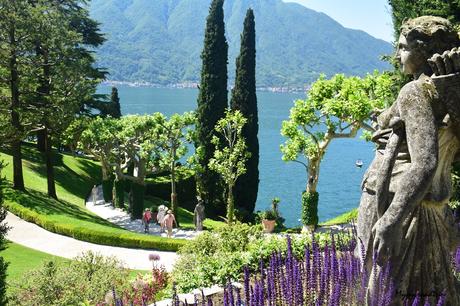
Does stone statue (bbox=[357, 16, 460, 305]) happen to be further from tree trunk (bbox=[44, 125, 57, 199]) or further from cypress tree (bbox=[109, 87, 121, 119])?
cypress tree (bbox=[109, 87, 121, 119])

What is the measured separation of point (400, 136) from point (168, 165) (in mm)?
24105

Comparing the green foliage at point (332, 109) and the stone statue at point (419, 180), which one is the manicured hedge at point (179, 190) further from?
the stone statue at point (419, 180)

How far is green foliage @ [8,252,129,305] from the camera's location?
9.45m

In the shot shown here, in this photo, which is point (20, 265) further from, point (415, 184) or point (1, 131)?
point (415, 184)

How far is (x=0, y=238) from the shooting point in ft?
30.1

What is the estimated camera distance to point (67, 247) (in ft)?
64.0

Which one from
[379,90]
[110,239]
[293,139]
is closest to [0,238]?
[110,239]

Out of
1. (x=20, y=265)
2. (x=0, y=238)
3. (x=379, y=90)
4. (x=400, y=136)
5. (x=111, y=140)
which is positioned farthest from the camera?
(x=111, y=140)

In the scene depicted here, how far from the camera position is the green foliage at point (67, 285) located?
9.45 metres

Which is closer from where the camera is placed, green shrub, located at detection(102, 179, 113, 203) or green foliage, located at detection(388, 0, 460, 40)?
green foliage, located at detection(388, 0, 460, 40)

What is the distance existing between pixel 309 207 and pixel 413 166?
2041 centimetres

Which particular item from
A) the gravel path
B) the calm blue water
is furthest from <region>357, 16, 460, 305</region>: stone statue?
the calm blue water

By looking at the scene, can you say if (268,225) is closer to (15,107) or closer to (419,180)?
(15,107)

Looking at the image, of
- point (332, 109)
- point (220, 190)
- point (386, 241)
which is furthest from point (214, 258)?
point (220, 190)
